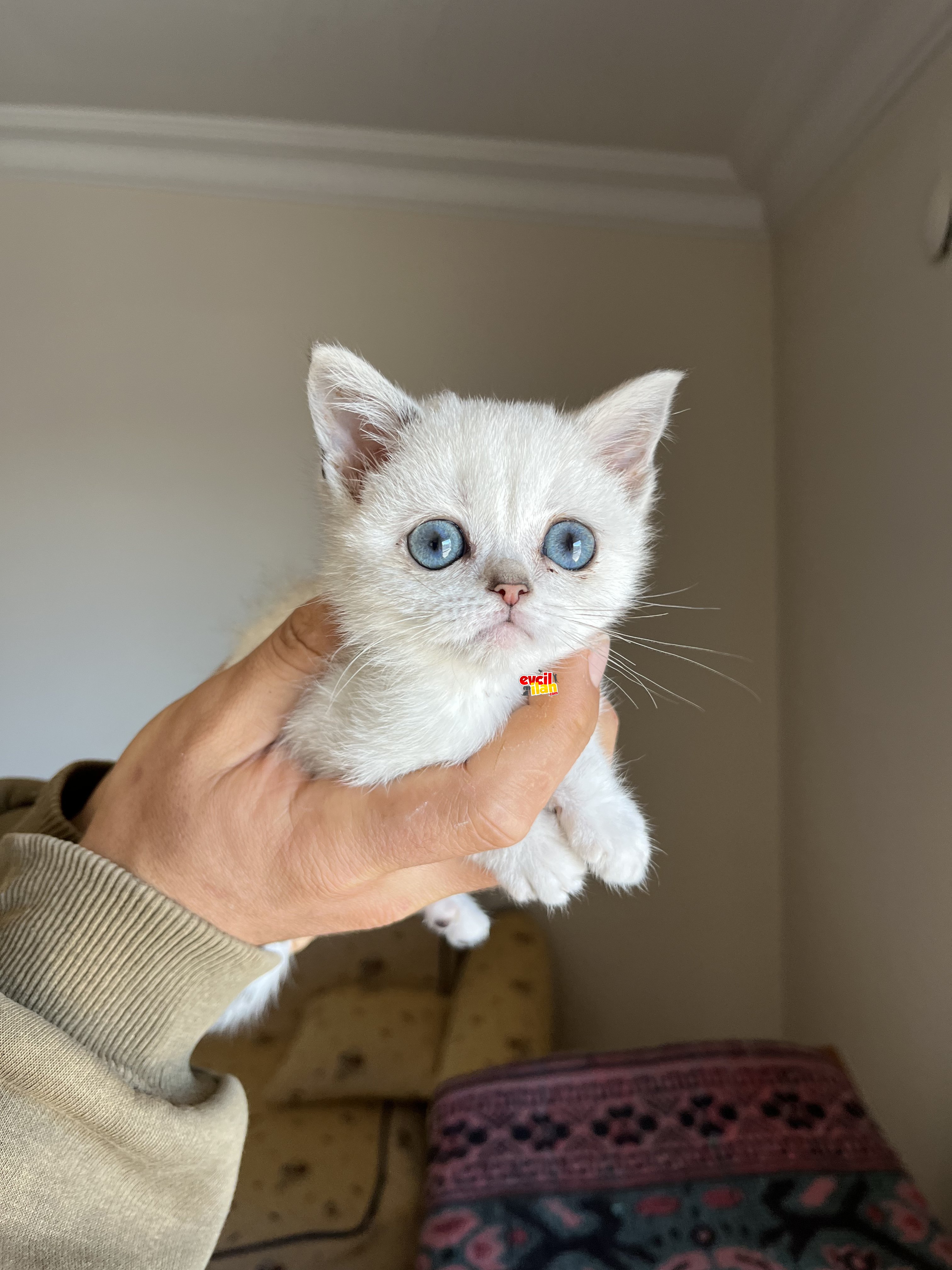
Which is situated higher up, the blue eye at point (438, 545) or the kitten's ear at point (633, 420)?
the kitten's ear at point (633, 420)

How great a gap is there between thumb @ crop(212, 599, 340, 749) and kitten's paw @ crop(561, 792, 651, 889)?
1.24 feet

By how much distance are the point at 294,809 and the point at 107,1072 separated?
1.00 feet

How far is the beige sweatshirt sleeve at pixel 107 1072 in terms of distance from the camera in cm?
63

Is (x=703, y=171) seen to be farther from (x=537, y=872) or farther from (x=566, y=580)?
(x=537, y=872)

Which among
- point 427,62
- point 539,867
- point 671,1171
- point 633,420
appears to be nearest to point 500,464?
point 633,420

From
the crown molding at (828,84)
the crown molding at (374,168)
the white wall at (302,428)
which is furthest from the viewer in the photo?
the white wall at (302,428)

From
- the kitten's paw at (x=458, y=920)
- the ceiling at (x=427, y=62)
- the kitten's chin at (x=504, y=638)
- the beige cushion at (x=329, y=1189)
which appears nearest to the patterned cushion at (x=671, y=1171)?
the beige cushion at (x=329, y=1189)

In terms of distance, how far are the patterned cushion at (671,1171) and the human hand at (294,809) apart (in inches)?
32.0

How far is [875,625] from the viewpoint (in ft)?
5.33

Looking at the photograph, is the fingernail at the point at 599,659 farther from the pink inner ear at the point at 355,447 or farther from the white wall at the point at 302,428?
the white wall at the point at 302,428

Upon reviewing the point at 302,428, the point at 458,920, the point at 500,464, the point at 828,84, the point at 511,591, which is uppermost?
the point at 828,84

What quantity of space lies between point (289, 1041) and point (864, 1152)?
1537 millimetres

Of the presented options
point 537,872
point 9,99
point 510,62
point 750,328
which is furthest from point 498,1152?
point 9,99

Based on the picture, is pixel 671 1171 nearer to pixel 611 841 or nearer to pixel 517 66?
pixel 611 841
